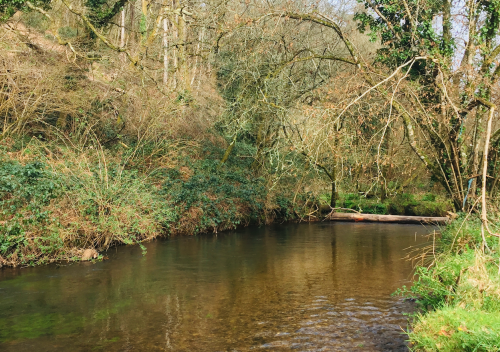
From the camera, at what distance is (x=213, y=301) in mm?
8211

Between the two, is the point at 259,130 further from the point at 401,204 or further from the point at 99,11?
the point at 99,11

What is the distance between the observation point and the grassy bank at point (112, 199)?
1060 centimetres

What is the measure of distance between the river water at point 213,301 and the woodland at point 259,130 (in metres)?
0.83

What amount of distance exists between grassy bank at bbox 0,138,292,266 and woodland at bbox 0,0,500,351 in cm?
5

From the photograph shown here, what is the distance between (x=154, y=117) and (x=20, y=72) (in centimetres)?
465

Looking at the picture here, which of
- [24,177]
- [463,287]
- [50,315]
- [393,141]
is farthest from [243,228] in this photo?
[463,287]

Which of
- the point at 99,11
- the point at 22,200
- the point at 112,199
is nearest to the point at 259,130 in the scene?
the point at 99,11

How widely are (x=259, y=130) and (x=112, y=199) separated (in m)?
9.87

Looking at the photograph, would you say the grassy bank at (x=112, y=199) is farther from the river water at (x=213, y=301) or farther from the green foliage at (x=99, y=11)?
the green foliage at (x=99, y=11)

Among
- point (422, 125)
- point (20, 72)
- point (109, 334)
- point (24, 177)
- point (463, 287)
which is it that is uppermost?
point (20, 72)

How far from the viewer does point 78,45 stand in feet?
58.4

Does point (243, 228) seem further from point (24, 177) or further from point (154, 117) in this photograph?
point (24, 177)

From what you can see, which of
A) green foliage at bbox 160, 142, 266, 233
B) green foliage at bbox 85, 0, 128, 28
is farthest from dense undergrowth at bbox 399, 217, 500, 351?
green foliage at bbox 85, 0, 128, 28

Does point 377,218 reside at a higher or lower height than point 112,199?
lower
